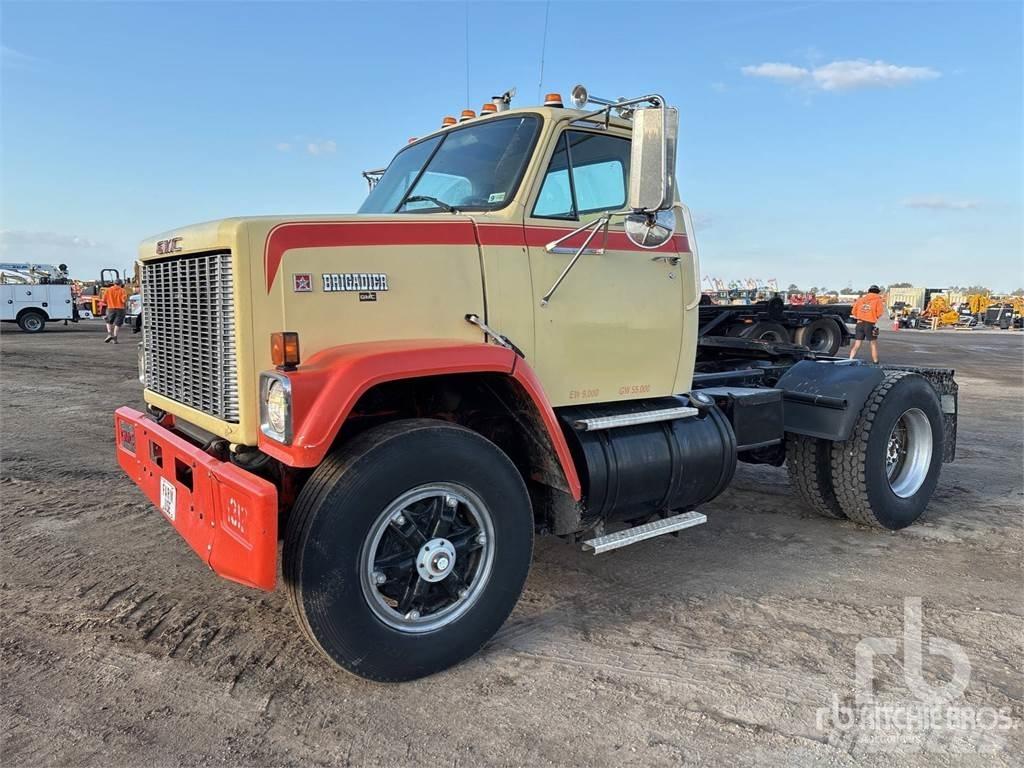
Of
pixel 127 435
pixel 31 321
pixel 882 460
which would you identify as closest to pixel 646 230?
pixel 882 460

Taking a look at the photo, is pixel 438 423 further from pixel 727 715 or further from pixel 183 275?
pixel 727 715

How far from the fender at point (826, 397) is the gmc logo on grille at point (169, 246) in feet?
13.2

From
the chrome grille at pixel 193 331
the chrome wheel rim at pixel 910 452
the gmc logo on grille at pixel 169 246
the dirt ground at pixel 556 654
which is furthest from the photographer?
the chrome wheel rim at pixel 910 452

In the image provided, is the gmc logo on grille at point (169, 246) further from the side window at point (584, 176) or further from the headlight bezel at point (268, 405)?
the side window at point (584, 176)

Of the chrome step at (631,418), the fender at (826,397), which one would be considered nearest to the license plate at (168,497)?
the chrome step at (631,418)

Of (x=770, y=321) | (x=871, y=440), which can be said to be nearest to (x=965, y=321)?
(x=770, y=321)

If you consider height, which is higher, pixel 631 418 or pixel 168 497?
pixel 631 418

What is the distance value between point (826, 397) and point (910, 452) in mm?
1205

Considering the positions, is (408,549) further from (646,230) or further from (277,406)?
(646,230)

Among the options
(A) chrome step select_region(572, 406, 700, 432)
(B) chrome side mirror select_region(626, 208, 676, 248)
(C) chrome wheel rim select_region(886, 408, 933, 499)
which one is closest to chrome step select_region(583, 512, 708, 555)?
(A) chrome step select_region(572, 406, 700, 432)

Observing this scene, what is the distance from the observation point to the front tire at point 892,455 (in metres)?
5.07

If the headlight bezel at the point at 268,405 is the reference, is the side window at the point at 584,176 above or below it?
above

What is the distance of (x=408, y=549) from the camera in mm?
3086

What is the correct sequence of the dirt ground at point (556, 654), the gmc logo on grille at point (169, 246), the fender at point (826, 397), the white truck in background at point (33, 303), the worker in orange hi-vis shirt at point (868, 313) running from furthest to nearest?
the white truck in background at point (33, 303) < the worker in orange hi-vis shirt at point (868, 313) < the fender at point (826, 397) < the gmc logo on grille at point (169, 246) < the dirt ground at point (556, 654)
